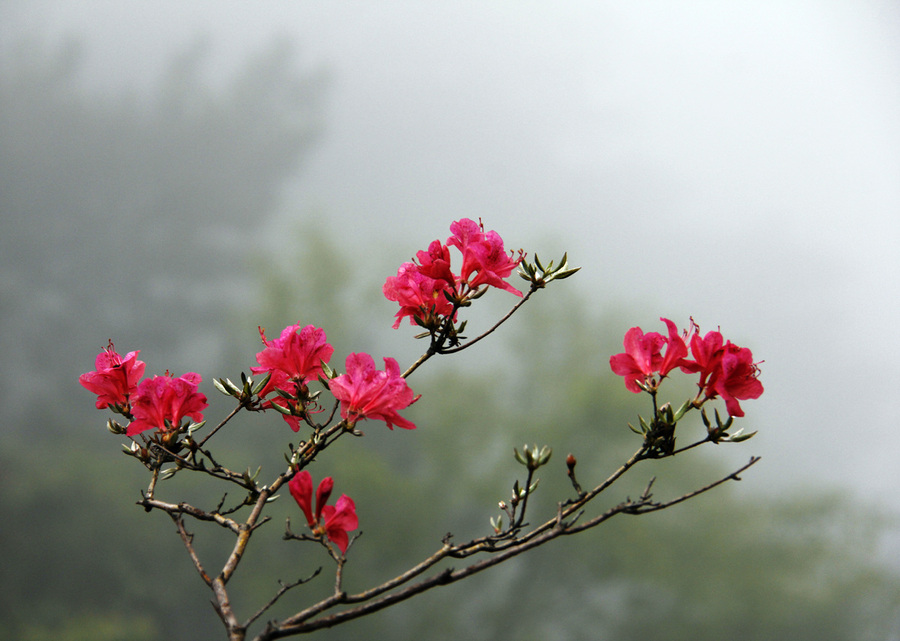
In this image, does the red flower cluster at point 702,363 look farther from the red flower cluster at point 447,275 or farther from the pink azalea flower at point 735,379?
the red flower cluster at point 447,275

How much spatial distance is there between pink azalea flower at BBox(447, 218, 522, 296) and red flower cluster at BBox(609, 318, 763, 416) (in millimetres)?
322

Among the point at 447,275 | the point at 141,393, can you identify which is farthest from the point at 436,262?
the point at 141,393

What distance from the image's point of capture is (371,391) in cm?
152

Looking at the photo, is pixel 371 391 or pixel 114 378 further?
pixel 114 378

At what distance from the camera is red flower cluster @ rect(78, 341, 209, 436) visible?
1.65m

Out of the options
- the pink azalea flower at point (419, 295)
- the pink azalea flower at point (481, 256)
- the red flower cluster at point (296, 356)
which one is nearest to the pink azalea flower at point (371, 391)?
the red flower cluster at point (296, 356)

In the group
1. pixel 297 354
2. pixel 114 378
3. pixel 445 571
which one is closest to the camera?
pixel 445 571

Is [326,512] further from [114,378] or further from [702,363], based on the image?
[702,363]

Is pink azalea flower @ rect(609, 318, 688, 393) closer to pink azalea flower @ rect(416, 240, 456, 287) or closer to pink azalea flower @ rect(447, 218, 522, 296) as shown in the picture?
pink azalea flower @ rect(447, 218, 522, 296)

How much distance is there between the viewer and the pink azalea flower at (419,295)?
5.54ft

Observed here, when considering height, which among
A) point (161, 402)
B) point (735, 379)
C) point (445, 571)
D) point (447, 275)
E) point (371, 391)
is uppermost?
point (447, 275)

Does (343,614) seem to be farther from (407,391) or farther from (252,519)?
(407,391)

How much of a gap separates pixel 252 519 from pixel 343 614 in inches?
13.6

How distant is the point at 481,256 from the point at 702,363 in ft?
1.81
